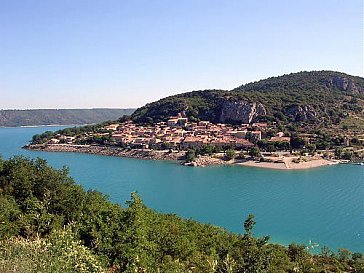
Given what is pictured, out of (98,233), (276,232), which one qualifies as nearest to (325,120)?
(276,232)

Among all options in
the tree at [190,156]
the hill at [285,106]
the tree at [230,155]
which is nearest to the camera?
the tree at [190,156]

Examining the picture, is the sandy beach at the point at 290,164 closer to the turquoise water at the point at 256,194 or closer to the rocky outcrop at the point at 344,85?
the turquoise water at the point at 256,194

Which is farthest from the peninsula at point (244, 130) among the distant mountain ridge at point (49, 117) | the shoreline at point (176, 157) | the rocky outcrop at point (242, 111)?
the distant mountain ridge at point (49, 117)

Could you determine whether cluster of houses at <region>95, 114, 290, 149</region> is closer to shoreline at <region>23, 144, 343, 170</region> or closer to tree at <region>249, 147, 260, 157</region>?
shoreline at <region>23, 144, 343, 170</region>

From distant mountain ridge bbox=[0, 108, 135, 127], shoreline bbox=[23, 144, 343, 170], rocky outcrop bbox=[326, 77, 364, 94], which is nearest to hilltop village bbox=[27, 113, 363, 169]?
shoreline bbox=[23, 144, 343, 170]

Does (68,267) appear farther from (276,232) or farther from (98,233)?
(276,232)

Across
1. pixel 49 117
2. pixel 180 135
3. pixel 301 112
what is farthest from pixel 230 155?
pixel 49 117
